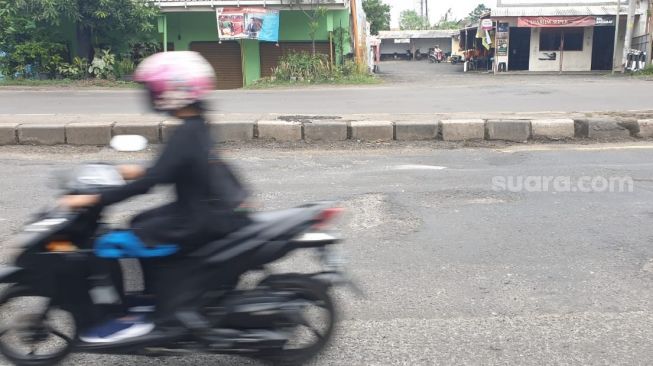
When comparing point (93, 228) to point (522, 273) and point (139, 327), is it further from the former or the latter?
point (522, 273)

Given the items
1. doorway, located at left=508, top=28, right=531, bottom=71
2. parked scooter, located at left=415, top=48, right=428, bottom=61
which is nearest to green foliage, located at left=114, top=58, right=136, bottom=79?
doorway, located at left=508, top=28, right=531, bottom=71

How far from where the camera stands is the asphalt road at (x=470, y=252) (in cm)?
313

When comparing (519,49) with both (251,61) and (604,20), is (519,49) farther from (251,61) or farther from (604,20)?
(251,61)

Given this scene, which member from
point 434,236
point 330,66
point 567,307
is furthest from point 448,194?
point 330,66

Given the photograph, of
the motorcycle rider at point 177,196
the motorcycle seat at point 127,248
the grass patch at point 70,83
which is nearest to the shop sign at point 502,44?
the grass patch at point 70,83

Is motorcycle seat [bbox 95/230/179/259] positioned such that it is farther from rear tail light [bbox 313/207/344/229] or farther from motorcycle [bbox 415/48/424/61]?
motorcycle [bbox 415/48/424/61]

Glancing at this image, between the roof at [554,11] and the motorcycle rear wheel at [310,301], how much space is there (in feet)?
87.1

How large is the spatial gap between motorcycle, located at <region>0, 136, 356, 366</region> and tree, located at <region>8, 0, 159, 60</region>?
1669 cm

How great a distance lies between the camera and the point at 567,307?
357cm

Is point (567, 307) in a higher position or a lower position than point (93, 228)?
lower

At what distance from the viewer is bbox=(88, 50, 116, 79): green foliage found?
18.6 m

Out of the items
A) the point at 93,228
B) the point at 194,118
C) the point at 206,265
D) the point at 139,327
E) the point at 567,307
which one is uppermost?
the point at 194,118

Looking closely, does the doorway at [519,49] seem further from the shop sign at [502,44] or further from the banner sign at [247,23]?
the banner sign at [247,23]

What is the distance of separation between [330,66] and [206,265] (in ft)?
56.1
